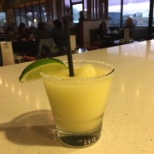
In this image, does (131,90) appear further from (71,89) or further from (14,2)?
(14,2)

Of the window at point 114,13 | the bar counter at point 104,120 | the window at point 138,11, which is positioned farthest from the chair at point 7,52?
the window at point 114,13

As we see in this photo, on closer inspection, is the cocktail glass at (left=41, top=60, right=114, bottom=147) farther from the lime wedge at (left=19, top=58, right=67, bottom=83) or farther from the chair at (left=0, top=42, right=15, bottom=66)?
the chair at (left=0, top=42, right=15, bottom=66)

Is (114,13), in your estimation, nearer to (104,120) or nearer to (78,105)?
(104,120)

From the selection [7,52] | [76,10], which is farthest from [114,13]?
[7,52]

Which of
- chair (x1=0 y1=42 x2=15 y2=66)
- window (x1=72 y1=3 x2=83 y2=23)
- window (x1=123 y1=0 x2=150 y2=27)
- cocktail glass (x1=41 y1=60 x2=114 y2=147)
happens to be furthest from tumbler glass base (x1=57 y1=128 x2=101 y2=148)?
window (x1=72 y1=3 x2=83 y2=23)

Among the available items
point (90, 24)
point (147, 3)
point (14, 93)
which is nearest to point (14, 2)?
point (90, 24)
